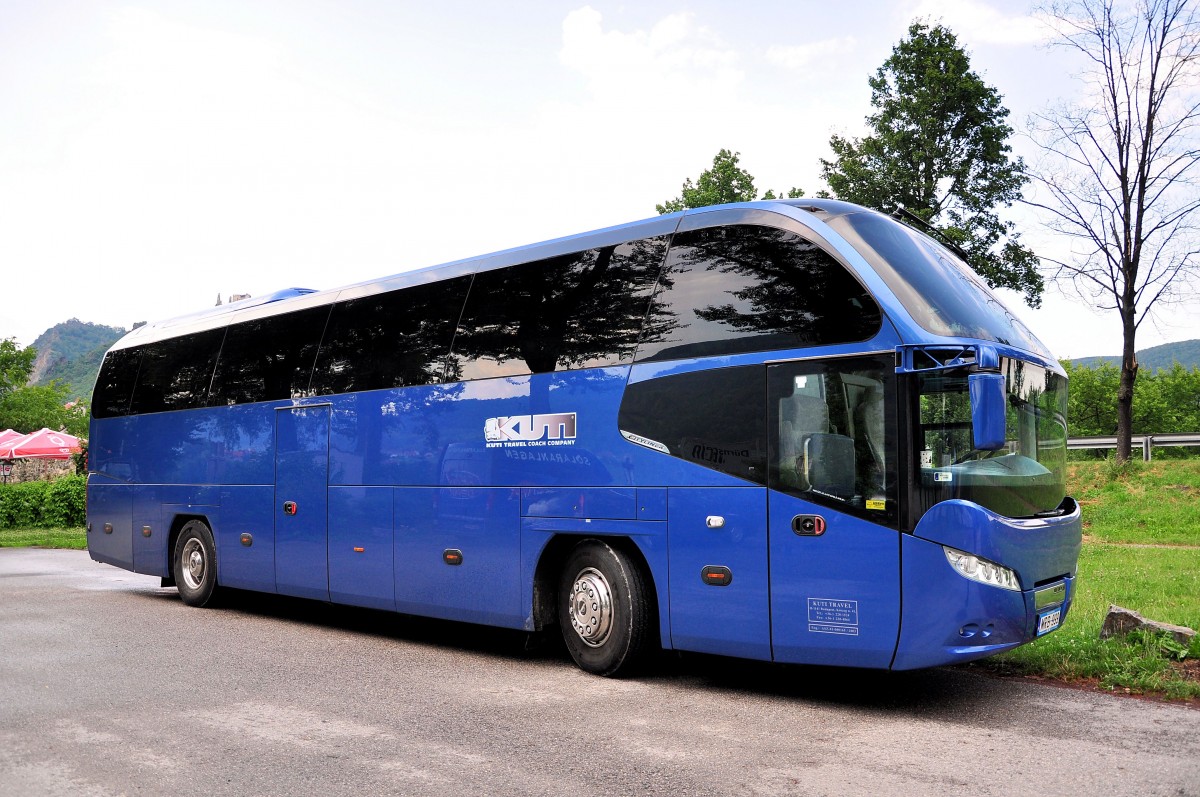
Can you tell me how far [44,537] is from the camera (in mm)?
26875

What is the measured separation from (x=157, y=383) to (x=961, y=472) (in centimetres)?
1101

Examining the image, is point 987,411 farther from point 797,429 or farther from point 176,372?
point 176,372

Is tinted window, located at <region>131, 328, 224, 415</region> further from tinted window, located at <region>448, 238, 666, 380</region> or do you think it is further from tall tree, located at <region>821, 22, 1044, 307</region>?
tall tree, located at <region>821, 22, 1044, 307</region>

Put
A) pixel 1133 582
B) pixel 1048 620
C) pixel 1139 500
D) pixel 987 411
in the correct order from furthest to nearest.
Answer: pixel 1139 500
pixel 1133 582
pixel 1048 620
pixel 987 411

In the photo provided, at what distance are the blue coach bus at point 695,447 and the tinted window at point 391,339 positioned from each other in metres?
0.03

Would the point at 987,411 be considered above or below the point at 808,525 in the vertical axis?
above

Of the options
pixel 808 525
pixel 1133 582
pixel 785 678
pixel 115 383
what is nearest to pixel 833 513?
pixel 808 525

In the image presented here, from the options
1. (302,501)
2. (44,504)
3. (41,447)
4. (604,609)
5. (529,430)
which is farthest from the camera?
(41,447)

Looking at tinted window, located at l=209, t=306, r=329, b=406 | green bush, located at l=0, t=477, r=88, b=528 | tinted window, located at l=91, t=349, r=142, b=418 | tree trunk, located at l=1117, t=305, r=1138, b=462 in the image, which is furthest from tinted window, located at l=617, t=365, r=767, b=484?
green bush, located at l=0, t=477, r=88, b=528

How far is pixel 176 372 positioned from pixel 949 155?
28.6 metres

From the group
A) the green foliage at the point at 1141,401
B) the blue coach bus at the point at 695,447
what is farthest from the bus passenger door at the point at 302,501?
the green foliage at the point at 1141,401

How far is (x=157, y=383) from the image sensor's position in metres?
14.0

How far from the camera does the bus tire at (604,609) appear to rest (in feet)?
26.5

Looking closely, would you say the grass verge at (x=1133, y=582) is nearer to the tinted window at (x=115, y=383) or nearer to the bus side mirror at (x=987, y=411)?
the bus side mirror at (x=987, y=411)
